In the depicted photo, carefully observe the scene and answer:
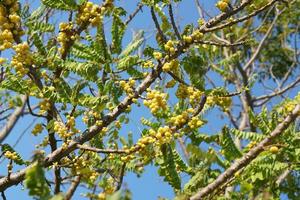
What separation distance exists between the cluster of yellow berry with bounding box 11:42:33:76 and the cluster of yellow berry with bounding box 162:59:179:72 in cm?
88

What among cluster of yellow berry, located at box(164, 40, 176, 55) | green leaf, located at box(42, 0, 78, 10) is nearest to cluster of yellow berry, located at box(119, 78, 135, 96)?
cluster of yellow berry, located at box(164, 40, 176, 55)

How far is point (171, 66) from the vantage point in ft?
10.0

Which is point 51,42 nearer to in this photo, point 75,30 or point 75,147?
point 75,30

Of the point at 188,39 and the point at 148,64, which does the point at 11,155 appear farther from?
the point at 188,39

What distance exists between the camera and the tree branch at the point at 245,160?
6.57 feet

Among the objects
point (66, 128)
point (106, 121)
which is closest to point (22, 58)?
point (66, 128)

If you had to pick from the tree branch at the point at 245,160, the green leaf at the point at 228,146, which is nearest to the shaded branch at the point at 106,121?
the green leaf at the point at 228,146

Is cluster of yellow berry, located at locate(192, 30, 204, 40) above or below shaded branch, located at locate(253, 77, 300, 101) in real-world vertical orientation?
below

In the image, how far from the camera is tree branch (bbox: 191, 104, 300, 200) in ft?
6.57

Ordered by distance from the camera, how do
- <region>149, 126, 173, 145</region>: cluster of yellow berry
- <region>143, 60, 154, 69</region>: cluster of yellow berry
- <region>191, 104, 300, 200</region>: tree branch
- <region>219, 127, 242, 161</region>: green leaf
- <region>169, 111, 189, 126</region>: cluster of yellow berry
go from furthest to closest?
<region>143, 60, 154, 69</region>: cluster of yellow berry, <region>169, 111, 189, 126</region>: cluster of yellow berry, <region>149, 126, 173, 145</region>: cluster of yellow berry, <region>219, 127, 242, 161</region>: green leaf, <region>191, 104, 300, 200</region>: tree branch

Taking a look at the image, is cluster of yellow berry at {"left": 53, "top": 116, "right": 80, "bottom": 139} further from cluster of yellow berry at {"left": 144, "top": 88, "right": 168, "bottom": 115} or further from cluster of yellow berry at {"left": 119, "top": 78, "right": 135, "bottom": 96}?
cluster of yellow berry at {"left": 144, "top": 88, "right": 168, "bottom": 115}

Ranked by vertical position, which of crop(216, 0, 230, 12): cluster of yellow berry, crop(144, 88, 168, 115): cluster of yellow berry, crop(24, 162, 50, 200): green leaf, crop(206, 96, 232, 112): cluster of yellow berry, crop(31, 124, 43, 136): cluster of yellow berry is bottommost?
crop(24, 162, 50, 200): green leaf

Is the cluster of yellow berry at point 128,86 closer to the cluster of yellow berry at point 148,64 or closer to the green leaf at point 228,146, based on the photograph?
the cluster of yellow berry at point 148,64

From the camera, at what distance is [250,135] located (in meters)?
2.58
